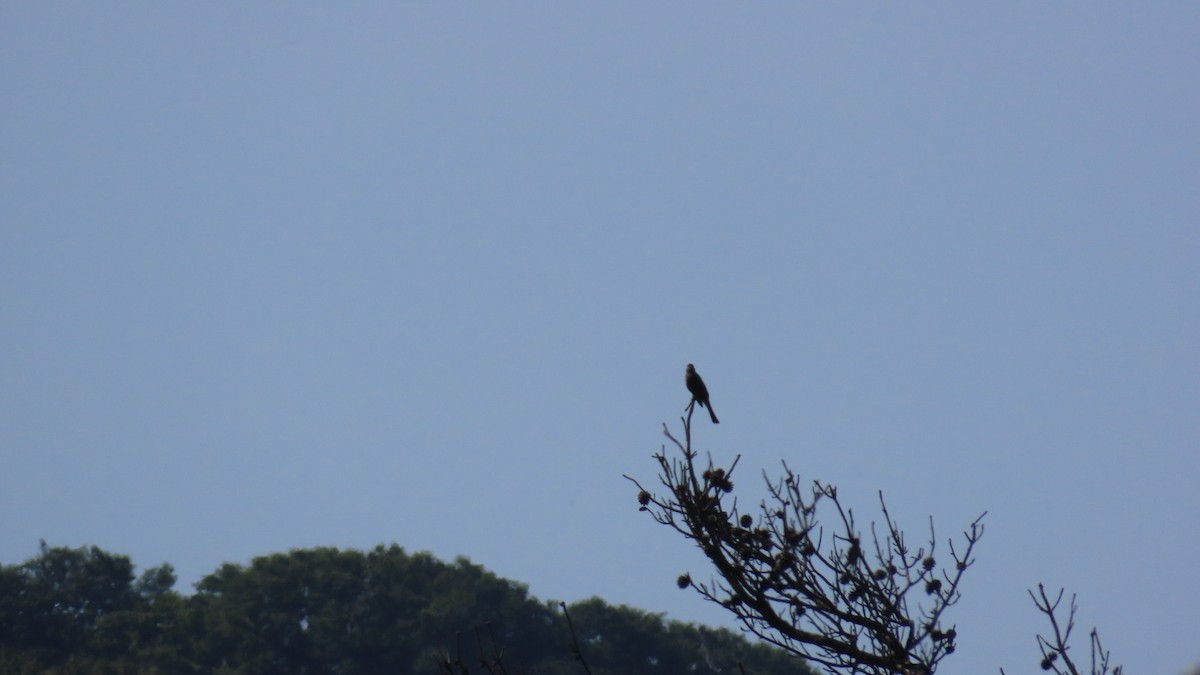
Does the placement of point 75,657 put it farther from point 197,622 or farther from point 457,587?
point 457,587

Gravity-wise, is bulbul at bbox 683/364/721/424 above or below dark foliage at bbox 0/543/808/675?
below

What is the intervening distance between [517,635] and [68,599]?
21.9m

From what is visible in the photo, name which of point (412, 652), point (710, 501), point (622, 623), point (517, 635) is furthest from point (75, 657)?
point (710, 501)

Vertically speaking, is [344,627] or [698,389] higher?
[344,627]

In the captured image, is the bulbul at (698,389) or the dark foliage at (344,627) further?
the dark foliage at (344,627)

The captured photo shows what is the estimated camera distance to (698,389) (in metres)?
11.9

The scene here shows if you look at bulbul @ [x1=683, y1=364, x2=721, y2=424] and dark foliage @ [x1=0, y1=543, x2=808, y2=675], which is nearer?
bulbul @ [x1=683, y1=364, x2=721, y2=424]

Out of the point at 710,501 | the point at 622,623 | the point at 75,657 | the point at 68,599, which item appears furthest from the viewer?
the point at 68,599

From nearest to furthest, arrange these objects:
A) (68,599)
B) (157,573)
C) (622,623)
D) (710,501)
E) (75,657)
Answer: (710,501) → (75,657) → (622,623) → (68,599) → (157,573)

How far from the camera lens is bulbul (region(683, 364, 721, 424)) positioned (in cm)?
1166

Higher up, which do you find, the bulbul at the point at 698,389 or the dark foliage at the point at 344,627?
the dark foliage at the point at 344,627

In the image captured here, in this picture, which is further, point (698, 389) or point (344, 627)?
point (344, 627)

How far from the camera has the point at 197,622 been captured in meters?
58.4

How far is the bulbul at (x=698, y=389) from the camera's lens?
11.7 metres
